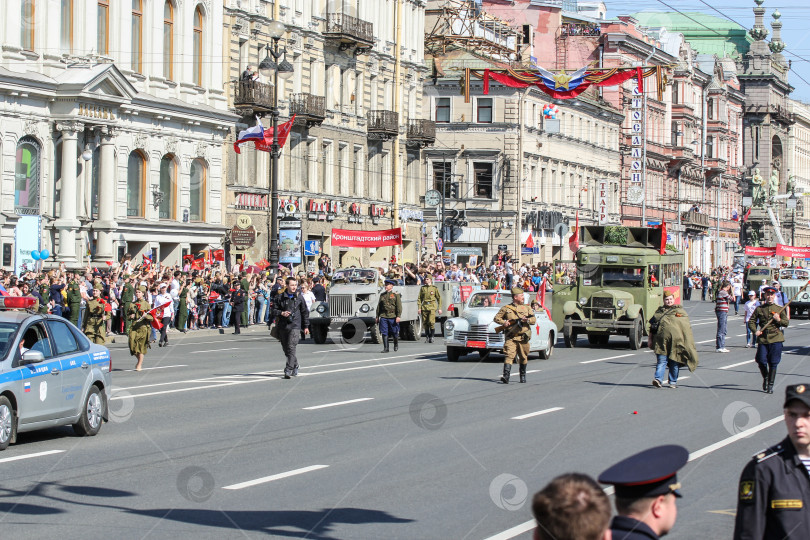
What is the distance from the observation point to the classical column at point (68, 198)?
3806 cm

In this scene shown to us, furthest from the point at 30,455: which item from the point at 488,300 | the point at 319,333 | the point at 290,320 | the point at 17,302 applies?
the point at 319,333

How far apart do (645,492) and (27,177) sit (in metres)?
35.6

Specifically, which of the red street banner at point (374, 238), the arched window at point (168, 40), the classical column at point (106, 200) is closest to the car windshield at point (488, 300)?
the red street banner at point (374, 238)

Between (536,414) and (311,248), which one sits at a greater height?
(311,248)

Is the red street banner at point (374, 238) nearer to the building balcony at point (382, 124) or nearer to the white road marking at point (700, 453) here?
the building balcony at point (382, 124)

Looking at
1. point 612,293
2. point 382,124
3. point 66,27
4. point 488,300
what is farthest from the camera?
point 382,124

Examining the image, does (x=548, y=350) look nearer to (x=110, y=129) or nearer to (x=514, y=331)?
(x=514, y=331)

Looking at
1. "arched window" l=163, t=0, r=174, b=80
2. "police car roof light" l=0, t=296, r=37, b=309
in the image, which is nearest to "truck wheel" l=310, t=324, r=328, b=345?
"arched window" l=163, t=0, r=174, b=80

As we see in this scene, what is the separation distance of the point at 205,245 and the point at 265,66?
12631 mm

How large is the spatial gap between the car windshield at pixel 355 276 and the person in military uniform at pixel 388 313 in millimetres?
4286

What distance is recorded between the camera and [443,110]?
76562 mm

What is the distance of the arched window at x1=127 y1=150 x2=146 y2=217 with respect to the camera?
4303 cm

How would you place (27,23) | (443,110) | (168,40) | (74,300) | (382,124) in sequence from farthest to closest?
(443,110) < (382,124) < (168,40) < (27,23) < (74,300)

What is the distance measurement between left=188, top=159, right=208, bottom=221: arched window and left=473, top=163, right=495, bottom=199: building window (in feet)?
103
